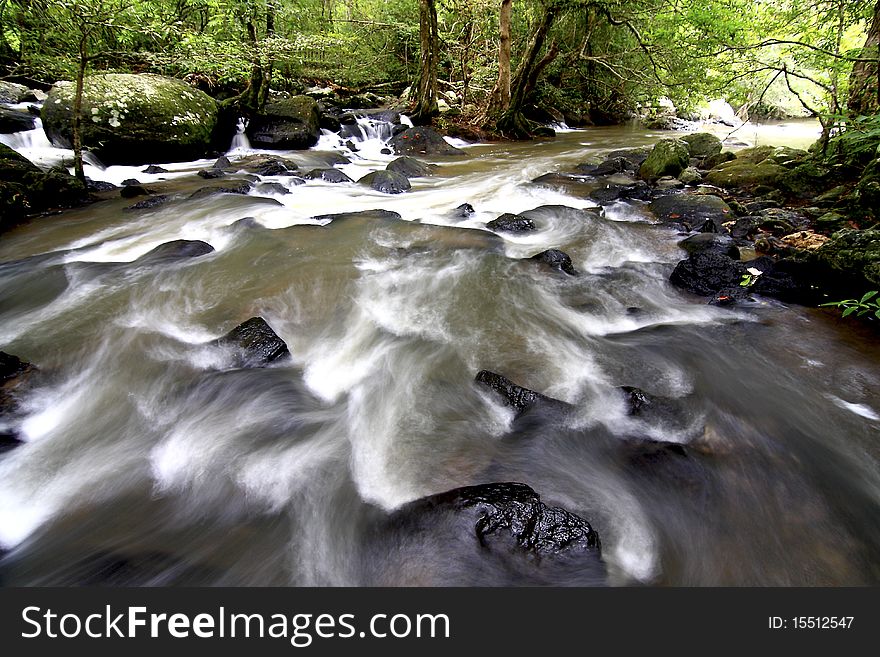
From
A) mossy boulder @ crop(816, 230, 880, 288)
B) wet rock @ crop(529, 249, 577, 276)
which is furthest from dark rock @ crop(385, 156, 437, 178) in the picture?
mossy boulder @ crop(816, 230, 880, 288)

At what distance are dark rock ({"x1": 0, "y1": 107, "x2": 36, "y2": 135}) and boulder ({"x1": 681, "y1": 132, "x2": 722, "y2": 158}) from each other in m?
14.7

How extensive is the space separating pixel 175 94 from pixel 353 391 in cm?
951

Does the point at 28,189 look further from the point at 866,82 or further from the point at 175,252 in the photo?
the point at 866,82

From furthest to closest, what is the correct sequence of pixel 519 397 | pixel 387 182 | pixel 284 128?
pixel 284 128 → pixel 387 182 → pixel 519 397

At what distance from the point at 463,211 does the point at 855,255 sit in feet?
15.3

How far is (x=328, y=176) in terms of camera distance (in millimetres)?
9102

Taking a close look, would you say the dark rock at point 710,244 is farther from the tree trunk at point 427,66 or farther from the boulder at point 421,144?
the tree trunk at point 427,66

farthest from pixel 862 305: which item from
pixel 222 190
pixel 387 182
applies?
pixel 222 190

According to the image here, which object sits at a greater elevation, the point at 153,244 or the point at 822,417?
the point at 822,417

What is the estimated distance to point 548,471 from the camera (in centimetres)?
257

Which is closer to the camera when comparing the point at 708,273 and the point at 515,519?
the point at 515,519

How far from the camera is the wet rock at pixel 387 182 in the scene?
8.44m

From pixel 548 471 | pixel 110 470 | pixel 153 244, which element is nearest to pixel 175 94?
pixel 153 244

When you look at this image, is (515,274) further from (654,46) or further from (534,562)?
(654,46)
